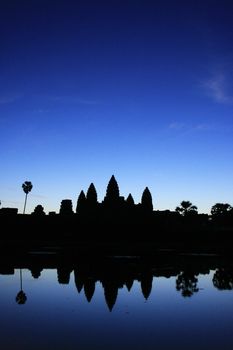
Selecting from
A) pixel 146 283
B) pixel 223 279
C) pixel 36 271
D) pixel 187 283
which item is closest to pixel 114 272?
pixel 146 283

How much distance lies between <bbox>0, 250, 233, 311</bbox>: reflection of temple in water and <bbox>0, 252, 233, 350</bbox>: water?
0.06 metres

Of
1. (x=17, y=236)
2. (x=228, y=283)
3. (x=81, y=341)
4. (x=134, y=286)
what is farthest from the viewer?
(x=17, y=236)

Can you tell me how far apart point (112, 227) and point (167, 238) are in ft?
26.4

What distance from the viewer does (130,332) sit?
34.6ft

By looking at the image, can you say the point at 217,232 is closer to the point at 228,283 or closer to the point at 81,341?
the point at 228,283

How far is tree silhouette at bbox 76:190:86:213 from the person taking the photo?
77.8 metres

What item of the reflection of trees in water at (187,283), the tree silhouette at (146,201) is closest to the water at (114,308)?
the reflection of trees in water at (187,283)

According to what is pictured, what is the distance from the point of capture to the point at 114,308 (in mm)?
13734

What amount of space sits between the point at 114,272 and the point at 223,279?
266 inches

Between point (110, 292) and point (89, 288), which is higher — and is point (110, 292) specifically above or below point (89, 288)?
below

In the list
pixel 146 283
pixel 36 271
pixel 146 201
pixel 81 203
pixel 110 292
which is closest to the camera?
pixel 110 292

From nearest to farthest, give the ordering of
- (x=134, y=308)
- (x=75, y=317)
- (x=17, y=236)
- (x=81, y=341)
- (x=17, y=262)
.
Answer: (x=81, y=341)
(x=75, y=317)
(x=134, y=308)
(x=17, y=262)
(x=17, y=236)

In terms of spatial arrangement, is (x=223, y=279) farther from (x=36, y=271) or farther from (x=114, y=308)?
(x=36, y=271)

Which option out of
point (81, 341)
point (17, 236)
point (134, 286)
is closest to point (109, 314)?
point (81, 341)
